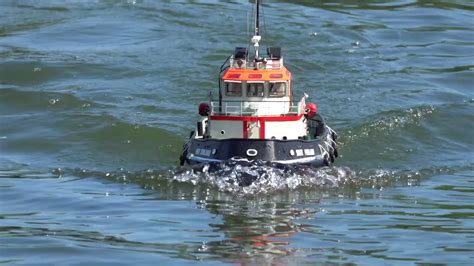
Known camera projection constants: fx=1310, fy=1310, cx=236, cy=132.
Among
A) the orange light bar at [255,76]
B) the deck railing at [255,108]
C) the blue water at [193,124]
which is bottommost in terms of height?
the blue water at [193,124]

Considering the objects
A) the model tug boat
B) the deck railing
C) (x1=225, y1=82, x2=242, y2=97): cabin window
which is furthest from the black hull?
(x1=225, y1=82, x2=242, y2=97): cabin window

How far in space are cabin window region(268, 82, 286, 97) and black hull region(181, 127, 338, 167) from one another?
151 centimetres

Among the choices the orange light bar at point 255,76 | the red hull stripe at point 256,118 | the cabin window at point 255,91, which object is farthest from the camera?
the cabin window at point 255,91

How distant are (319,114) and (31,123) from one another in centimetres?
895

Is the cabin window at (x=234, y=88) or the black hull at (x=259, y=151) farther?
the cabin window at (x=234, y=88)

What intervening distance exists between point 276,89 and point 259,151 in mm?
2064

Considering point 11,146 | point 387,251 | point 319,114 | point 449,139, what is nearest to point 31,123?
point 11,146

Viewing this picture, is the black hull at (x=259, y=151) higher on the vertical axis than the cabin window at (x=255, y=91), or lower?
lower

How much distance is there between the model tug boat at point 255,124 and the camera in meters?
33.9

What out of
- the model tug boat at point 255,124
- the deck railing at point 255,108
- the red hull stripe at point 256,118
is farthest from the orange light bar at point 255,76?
the red hull stripe at point 256,118

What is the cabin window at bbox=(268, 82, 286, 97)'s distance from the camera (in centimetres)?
3494

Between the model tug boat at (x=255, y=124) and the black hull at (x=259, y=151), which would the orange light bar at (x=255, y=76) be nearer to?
the model tug boat at (x=255, y=124)

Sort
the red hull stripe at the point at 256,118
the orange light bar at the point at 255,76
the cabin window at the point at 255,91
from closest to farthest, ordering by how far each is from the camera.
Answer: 1. the red hull stripe at the point at 256,118
2. the orange light bar at the point at 255,76
3. the cabin window at the point at 255,91

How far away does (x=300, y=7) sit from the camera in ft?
186
